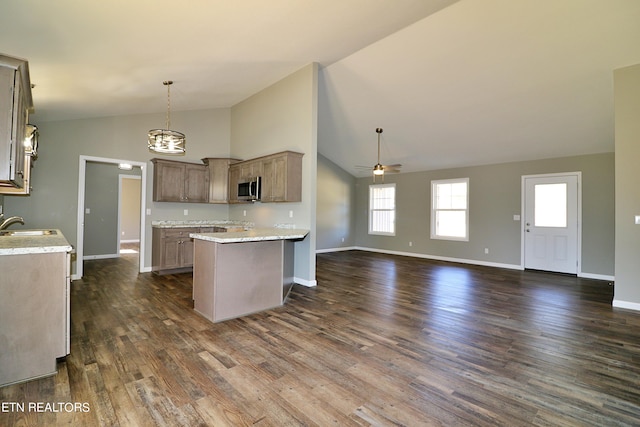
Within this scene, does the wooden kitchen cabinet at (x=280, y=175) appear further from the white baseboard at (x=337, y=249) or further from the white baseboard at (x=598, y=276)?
the white baseboard at (x=598, y=276)

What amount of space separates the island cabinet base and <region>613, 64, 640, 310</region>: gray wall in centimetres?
442

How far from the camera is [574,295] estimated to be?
4.43m

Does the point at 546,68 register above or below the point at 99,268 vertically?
above

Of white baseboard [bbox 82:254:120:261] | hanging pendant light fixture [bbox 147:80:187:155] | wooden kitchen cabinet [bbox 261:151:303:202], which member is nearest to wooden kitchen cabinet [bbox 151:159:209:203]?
hanging pendant light fixture [bbox 147:80:187:155]

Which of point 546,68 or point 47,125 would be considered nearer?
point 546,68

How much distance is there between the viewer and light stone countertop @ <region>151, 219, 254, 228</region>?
5823mm

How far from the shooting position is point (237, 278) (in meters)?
3.33

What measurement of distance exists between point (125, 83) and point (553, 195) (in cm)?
788

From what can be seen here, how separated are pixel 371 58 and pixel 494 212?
461 centimetres

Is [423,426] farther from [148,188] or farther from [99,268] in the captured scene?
[99,268]

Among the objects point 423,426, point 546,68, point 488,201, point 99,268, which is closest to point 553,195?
point 488,201

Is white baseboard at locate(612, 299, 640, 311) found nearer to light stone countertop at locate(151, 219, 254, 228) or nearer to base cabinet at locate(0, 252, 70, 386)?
light stone countertop at locate(151, 219, 254, 228)

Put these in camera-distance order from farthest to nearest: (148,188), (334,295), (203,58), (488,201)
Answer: (488,201), (148,188), (334,295), (203,58)

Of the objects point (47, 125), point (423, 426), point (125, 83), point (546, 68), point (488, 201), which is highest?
point (546, 68)
